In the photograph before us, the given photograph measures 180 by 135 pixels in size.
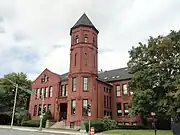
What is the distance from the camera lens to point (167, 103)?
33500 mm

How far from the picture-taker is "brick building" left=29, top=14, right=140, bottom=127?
137ft

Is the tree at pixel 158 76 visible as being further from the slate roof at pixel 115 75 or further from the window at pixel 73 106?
the slate roof at pixel 115 75

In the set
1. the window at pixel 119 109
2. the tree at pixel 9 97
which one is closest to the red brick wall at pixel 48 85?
the tree at pixel 9 97

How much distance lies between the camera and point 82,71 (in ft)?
140

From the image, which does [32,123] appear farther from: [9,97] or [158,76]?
[158,76]

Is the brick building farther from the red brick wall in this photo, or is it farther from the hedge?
the hedge

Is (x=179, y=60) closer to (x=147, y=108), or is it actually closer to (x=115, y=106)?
(x=147, y=108)

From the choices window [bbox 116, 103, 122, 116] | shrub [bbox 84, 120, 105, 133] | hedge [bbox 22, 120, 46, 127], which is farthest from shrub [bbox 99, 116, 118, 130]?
hedge [bbox 22, 120, 46, 127]

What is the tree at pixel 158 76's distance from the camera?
113 feet

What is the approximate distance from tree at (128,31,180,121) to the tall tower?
8316 millimetres

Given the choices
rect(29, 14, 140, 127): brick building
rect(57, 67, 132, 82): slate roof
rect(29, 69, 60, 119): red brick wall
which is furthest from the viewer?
rect(57, 67, 132, 82): slate roof

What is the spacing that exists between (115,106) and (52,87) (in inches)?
542

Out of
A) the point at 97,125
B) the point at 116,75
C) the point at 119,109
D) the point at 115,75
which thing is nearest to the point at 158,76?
the point at 97,125

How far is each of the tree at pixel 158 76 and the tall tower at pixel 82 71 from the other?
832 centimetres
